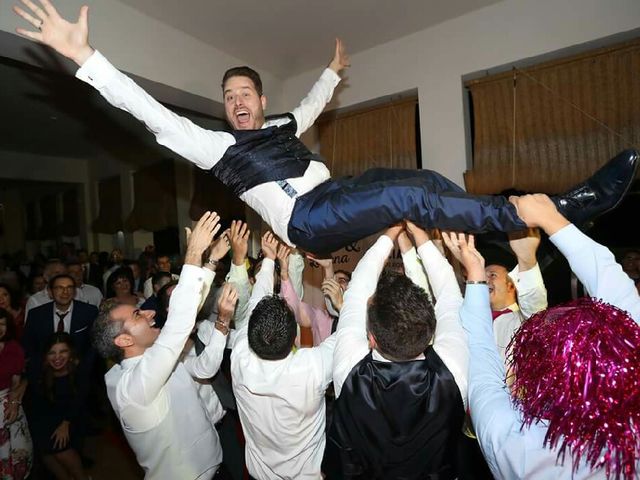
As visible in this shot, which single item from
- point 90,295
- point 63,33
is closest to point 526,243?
point 63,33

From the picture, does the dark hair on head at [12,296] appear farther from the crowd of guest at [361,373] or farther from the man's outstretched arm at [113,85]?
the man's outstretched arm at [113,85]

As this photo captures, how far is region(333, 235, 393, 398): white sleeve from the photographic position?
136cm

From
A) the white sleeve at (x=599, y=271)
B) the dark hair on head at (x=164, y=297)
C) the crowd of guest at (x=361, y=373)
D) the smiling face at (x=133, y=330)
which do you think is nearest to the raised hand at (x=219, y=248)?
the crowd of guest at (x=361, y=373)

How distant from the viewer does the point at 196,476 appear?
1721 millimetres

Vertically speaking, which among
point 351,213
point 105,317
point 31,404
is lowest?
point 31,404

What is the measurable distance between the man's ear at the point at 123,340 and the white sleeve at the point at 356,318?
836mm

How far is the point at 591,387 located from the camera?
2.89 ft

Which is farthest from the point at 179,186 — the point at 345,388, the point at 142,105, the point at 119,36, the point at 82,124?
the point at 345,388

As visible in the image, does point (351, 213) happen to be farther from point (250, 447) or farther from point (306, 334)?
point (306, 334)

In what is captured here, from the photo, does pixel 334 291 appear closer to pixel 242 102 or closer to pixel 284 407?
pixel 284 407

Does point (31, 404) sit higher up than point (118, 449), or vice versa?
point (31, 404)

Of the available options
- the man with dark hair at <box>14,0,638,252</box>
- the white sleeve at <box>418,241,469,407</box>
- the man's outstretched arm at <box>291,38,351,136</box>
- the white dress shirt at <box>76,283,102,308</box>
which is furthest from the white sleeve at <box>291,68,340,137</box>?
the white dress shirt at <box>76,283,102,308</box>

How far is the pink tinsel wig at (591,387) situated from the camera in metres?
0.87

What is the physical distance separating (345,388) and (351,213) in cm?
67
